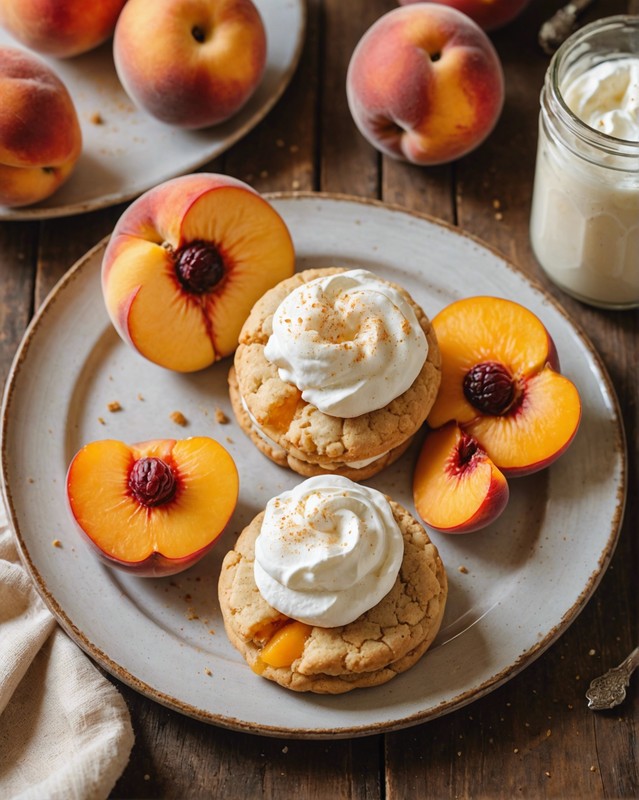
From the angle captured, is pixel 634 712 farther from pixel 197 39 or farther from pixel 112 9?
pixel 112 9

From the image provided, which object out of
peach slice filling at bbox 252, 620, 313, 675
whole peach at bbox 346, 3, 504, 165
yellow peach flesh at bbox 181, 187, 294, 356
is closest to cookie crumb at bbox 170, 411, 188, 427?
yellow peach flesh at bbox 181, 187, 294, 356

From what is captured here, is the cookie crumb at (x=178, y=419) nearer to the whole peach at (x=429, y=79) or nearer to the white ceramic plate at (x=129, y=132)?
the white ceramic plate at (x=129, y=132)

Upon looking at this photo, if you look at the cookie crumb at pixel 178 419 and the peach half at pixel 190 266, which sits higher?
the peach half at pixel 190 266

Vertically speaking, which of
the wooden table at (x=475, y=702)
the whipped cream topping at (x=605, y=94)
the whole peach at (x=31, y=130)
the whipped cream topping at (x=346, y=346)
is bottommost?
the wooden table at (x=475, y=702)

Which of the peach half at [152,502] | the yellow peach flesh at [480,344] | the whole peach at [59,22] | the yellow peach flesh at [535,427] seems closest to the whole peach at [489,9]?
the whole peach at [59,22]

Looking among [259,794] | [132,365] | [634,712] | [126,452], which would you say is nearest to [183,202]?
[132,365]

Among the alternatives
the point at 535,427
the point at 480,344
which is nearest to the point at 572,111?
the point at 480,344
